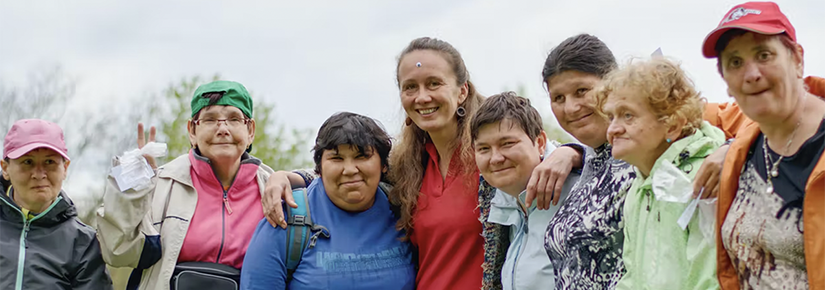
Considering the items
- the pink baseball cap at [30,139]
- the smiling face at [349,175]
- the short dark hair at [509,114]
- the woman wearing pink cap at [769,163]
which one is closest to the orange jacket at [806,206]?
the woman wearing pink cap at [769,163]

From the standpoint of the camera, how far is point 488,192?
3951 millimetres

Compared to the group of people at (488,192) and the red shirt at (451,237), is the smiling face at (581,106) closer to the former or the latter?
the group of people at (488,192)

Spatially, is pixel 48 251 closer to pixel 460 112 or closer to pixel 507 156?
pixel 460 112

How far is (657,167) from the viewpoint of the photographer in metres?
2.71

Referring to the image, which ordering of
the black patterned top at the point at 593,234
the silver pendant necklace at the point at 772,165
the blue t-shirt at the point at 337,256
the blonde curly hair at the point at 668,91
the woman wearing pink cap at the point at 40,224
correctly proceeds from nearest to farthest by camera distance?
the silver pendant necklace at the point at 772,165
the blonde curly hair at the point at 668,91
the black patterned top at the point at 593,234
the blue t-shirt at the point at 337,256
the woman wearing pink cap at the point at 40,224

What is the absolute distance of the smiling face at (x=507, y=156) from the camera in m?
3.64

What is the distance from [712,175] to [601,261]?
61 cm

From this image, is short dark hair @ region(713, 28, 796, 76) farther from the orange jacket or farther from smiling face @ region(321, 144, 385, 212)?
smiling face @ region(321, 144, 385, 212)

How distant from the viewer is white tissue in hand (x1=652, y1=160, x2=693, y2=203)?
2625mm

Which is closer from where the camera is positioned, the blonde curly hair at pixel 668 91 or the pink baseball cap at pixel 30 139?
the blonde curly hair at pixel 668 91

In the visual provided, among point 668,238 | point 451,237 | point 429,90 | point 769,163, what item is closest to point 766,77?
point 769,163

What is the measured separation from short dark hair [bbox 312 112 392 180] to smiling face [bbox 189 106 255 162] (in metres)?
0.51

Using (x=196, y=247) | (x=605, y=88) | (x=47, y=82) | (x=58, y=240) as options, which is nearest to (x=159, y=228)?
(x=196, y=247)

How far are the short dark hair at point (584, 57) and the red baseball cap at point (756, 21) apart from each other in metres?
0.88
